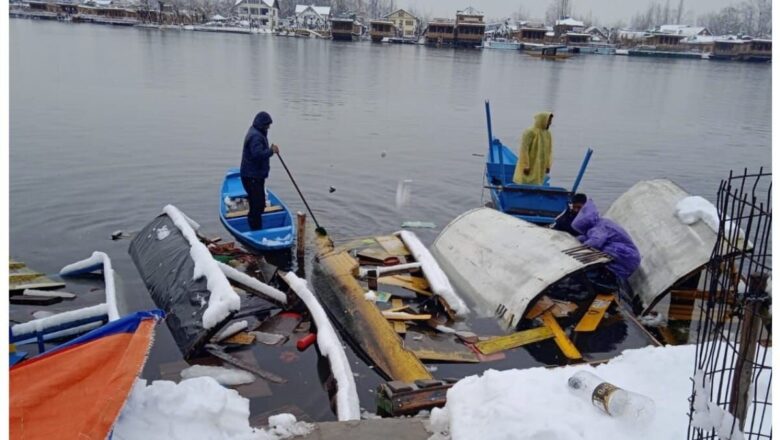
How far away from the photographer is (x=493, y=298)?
8.77 metres

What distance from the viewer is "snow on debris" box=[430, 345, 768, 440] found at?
452cm

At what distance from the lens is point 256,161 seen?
36.4ft

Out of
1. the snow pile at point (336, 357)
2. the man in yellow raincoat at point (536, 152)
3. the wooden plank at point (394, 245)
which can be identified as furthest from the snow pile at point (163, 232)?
the man in yellow raincoat at point (536, 152)

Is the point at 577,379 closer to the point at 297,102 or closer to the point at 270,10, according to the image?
the point at 297,102

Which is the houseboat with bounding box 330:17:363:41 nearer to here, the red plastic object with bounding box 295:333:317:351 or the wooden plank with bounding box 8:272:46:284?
the wooden plank with bounding box 8:272:46:284

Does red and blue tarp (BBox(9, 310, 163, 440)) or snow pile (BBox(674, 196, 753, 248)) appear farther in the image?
snow pile (BBox(674, 196, 753, 248))

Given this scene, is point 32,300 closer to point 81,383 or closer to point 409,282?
point 81,383

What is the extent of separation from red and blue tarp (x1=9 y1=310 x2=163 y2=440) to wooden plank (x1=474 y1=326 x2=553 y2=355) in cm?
427

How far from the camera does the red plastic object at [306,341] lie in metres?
7.72

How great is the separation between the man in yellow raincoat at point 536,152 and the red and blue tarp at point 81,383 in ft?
30.4

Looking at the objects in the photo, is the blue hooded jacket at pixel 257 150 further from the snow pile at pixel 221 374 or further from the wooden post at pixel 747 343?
the wooden post at pixel 747 343

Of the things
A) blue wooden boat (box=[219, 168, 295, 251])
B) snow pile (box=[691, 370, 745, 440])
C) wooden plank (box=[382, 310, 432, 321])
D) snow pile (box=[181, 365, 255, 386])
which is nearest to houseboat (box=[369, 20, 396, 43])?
blue wooden boat (box=[219, 168, 295, 251])

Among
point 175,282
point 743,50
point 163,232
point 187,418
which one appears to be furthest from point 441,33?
point 187,418

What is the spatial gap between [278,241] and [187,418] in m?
6.34
